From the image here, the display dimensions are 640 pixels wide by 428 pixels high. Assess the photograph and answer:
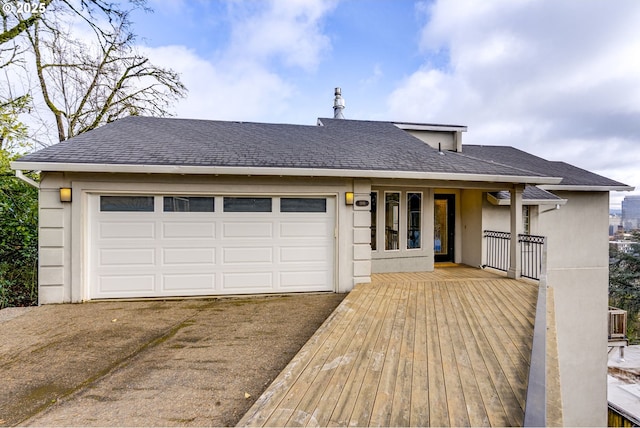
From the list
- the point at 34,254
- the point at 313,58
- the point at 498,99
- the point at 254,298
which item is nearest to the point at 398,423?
the point at 254,298

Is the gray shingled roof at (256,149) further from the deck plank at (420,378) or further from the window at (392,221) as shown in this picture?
the deck plank at (420,378)


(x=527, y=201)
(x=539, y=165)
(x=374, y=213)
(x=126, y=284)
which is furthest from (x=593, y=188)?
(x=126, y=284)

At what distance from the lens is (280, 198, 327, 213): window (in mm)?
6105

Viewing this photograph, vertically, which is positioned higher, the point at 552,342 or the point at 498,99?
→ the point at 498,99

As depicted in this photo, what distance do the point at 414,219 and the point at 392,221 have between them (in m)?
0.67

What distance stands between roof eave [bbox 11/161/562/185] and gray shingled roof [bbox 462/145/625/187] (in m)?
3.53

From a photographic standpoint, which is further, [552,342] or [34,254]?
[34,254]

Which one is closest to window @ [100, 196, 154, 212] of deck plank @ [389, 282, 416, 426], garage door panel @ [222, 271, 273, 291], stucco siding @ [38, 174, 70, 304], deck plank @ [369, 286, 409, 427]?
stucco siding @ [38, 174, 70, 304]

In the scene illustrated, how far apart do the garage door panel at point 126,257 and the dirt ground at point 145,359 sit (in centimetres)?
77

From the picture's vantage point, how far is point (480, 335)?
342 cm

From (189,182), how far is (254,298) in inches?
104

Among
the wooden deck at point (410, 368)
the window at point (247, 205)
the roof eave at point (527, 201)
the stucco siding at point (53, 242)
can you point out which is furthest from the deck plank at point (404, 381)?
the stucco siding at point (53, 242)

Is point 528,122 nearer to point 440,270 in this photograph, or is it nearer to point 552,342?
point 440,270

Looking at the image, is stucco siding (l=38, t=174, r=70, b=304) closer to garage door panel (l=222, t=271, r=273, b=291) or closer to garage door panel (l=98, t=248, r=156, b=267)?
garage door panel (l=98, t=248, r=156, b=267)
